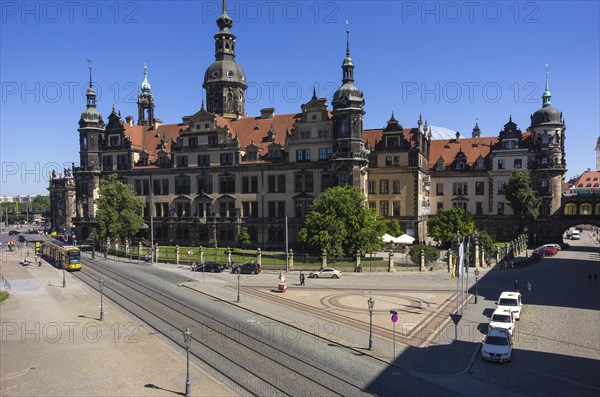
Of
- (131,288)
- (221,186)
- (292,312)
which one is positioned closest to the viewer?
(292,312)

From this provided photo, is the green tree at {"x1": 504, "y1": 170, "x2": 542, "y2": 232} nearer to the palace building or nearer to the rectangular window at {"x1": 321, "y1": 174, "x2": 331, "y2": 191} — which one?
the palace building

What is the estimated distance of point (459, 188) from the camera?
8356 cm

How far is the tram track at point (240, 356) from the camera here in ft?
68.7

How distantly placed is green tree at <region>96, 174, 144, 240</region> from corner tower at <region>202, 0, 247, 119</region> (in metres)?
23.5

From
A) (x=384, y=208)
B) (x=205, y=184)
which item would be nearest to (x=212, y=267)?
(x=205, y=184)

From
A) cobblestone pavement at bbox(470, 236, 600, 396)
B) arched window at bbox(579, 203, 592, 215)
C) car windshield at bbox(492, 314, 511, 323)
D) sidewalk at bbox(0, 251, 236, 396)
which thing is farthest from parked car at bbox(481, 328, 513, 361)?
arched window at bbox(579, 203, 592, 215)

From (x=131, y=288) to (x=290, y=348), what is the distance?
24577 mm

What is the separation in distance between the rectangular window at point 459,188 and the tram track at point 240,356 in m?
59.4

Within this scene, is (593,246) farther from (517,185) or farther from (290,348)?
(290,348)

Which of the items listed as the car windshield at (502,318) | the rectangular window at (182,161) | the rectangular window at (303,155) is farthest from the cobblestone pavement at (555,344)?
the rectangular window at (182,161)

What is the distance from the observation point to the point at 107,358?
2536 centimetres

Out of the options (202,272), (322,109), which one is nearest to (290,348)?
(202,272)

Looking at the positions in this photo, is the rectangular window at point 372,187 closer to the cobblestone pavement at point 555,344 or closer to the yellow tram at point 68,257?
the cobblestone pavement at point 555,344

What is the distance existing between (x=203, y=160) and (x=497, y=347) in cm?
5879
